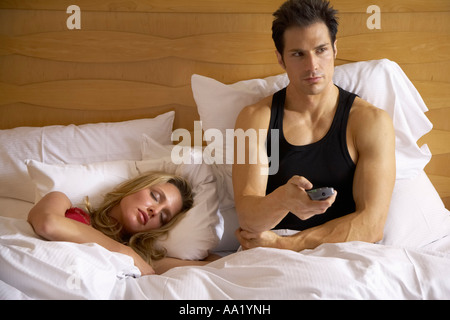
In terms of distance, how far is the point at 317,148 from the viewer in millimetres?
1562

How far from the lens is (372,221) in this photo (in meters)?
1.43

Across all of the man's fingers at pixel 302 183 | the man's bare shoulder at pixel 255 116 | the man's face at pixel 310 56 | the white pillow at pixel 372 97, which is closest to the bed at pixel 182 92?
the white pillow at pixel 372 97

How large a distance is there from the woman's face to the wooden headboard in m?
0.49

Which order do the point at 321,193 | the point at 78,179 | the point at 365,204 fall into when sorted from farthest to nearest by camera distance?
the point at 78,179 → the point at 365,204 → the point at 321,193

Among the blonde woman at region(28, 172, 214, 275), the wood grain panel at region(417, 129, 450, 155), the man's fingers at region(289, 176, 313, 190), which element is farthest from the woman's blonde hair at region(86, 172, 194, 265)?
the wood grain panel at region(417, 129, 450, 155)

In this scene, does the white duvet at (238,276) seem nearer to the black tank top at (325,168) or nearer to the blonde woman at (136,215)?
the blonde woman at (136,215)

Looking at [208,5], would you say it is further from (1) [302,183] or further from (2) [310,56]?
(1) [302,183]

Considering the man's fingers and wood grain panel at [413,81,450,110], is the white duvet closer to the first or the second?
the man's fingers

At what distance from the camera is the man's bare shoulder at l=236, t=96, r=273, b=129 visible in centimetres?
161

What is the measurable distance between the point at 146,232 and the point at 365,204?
73cm

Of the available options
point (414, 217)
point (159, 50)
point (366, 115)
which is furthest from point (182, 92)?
point (414, 217)

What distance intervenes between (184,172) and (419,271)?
893mm

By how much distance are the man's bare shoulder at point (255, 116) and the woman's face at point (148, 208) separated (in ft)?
1.13

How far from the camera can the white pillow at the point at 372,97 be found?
1736 millimetres
